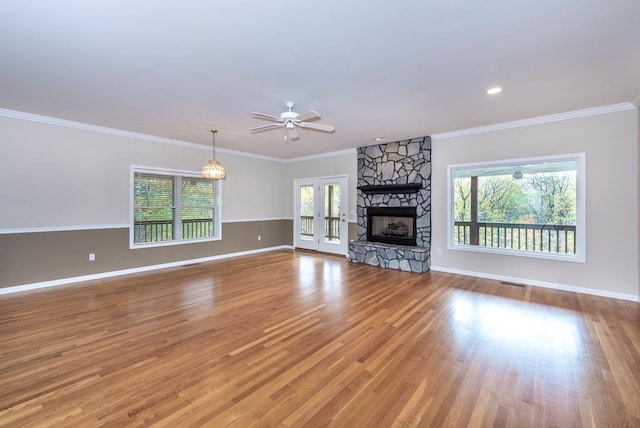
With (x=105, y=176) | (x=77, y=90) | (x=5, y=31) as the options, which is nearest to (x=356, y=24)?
(x=5, y=31)

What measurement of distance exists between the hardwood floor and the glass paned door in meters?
3.15

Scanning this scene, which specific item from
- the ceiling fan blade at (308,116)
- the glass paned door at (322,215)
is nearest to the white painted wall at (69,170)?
the glass paned door at (322,215)

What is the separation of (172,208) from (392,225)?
4.87m

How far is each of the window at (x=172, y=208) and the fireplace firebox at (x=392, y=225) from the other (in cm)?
372

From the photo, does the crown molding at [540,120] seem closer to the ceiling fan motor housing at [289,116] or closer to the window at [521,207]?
the window at [521,207]

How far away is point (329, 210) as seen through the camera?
25.2 feet

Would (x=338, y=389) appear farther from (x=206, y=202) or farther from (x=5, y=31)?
(x=206, y=202)

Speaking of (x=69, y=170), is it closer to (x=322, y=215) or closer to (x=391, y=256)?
(x=322, y=215)

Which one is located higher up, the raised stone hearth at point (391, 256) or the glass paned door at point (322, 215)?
the glass paned door at point (322, 215)

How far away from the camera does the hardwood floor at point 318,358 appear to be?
1.86 metres

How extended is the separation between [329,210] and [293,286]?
132 inches

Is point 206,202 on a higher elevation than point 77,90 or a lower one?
lower

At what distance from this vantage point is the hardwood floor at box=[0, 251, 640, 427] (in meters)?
1.86

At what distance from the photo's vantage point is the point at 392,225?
639cm
